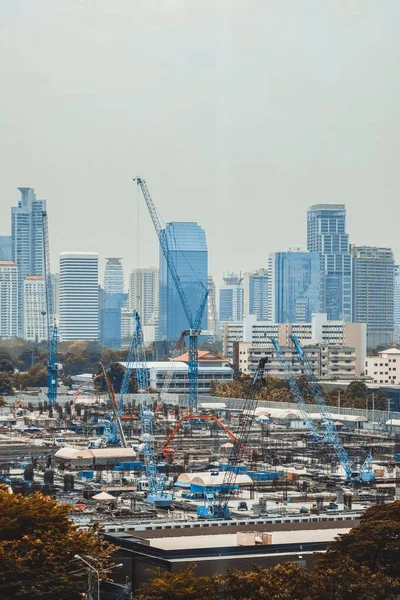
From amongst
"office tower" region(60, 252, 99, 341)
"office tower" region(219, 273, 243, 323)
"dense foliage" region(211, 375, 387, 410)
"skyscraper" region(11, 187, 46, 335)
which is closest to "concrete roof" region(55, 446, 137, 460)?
"dense foliage" region(211, 375, 387, 410)

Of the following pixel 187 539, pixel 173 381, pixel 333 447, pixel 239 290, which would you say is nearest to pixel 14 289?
pixel 239 290

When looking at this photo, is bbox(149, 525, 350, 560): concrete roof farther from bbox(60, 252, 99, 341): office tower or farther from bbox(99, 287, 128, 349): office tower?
bbox(60, 252, 99, 341): office tower

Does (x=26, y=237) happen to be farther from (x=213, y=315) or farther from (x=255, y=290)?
(x=255, y=290)

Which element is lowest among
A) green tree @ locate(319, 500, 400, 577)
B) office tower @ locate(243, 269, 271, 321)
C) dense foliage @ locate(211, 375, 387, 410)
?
green tree @ locate(319, 500, 400, 577)

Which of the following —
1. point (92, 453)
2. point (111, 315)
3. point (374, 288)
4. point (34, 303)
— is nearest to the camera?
point (92, 453)

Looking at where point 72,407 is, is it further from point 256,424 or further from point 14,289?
point 14,289

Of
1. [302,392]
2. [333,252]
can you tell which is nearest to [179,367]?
[302,392]
